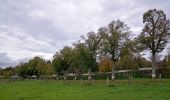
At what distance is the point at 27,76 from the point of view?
16888 cm

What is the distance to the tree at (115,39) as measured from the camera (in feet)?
256

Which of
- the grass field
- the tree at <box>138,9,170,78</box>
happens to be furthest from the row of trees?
the grass field

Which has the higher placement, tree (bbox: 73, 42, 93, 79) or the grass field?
tree (bbox: 73, 42, 93, 79)

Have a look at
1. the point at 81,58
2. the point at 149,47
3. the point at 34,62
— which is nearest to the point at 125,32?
the point at 149,47

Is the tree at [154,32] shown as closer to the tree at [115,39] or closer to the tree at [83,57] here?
the tree at [115,39]

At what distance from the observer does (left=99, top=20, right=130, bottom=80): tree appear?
7812 cm

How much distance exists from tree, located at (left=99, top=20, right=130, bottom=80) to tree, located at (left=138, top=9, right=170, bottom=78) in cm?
1087

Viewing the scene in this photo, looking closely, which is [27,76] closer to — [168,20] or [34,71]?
[34,71]

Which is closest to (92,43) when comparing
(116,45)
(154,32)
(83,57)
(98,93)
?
(83,57)

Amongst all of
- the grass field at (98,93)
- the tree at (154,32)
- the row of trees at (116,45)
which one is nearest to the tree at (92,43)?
the row of trees at (116,45)

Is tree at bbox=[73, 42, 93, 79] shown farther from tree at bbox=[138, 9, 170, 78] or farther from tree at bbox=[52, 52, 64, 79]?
tree at bbox=[138, 9, 170, 78]

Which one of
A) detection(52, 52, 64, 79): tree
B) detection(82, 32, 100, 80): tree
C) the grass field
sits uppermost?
detection(82, 32, 100, 80): tree

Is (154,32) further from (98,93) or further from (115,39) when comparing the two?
(98,93)

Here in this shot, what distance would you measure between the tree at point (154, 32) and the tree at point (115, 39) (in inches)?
428
